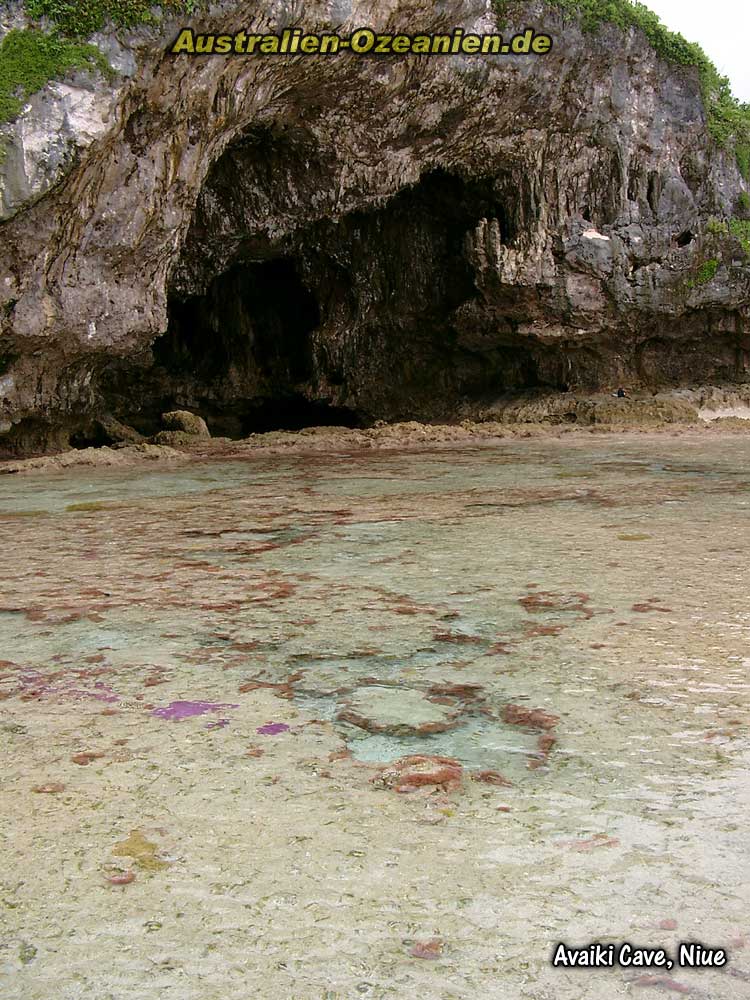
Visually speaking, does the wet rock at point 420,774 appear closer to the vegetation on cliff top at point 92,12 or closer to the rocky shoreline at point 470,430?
the rocky shoreline at point 470,430

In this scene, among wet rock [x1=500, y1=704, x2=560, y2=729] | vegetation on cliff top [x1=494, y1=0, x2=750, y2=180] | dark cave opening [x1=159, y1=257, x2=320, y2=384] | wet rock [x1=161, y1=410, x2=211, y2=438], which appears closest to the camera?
wet rock [x1=500, y1=704, x2=560, y2=729]

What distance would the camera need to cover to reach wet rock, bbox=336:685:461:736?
6.30 ft

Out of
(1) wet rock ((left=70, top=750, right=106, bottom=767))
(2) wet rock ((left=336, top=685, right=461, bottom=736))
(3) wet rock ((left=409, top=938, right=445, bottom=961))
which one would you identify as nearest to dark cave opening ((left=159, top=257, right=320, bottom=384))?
(2) wet rock ((left=336, top=685, right=461, bottom=736))

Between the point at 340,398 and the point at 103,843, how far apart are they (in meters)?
12.9

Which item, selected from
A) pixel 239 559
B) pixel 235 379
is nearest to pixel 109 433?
pixel 235 379

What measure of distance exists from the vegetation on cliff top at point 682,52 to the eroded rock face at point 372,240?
0.58 feet

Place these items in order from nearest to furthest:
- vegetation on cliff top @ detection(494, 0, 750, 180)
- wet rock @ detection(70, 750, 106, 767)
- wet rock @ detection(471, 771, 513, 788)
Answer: wet rock @ detection(471, 771, 513, 788) → wet rock @ detection(70, 750, 106, 767) → vegetation on cliff top @ detection(494, 0, 750, 180)

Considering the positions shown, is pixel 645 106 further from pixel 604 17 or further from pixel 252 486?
pixel 252 486

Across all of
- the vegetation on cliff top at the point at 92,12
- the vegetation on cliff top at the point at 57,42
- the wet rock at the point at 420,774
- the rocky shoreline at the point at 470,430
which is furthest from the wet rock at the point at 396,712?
the vegetation on cliff top at the point at 92,12

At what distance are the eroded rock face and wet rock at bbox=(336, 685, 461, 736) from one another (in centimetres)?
651

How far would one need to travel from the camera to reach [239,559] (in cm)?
369

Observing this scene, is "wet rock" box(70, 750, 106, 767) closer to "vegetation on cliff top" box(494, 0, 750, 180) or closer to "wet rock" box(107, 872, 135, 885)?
"wet rock" box(107, 872, 135, 885)

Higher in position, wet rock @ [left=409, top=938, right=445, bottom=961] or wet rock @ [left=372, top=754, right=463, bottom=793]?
wet rock @ [left=372, top=754, right=463, bottom=793]

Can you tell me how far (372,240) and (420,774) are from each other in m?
12.2
